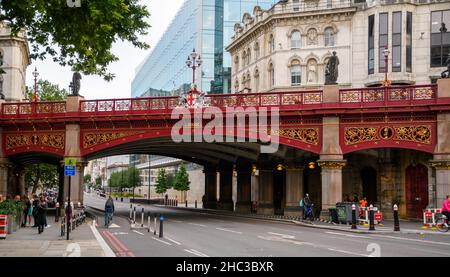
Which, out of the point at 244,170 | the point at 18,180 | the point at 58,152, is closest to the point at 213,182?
the point at 244,170

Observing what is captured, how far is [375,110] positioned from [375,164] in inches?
329

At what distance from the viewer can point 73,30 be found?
2027 cm

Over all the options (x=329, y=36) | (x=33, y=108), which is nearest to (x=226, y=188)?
(x=329, y=36)

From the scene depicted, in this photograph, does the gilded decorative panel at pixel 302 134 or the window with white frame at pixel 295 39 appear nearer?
the gilded decorative panel at pixel 302 134

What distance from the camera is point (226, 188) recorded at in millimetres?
59000

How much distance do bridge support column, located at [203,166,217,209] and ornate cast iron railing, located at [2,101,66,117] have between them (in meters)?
22.6

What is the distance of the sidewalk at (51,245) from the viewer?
18.4m

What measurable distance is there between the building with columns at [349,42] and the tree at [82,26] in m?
34.4

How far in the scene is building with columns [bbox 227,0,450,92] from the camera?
A: 52094mm

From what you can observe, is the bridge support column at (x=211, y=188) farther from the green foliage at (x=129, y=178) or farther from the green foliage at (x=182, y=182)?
the green foliage at (x=129, y=178)

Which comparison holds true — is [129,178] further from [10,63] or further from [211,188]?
[211,188]

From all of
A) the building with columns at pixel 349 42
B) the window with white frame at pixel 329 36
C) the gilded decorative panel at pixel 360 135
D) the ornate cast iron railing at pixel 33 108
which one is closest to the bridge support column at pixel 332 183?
the gilded decorative panel at pixel 360 135

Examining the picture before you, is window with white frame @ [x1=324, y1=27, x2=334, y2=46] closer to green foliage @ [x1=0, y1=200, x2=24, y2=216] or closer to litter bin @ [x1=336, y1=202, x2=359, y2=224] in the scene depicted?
litter bin @ [x1=336, y1=202, x2=359, y2=224]

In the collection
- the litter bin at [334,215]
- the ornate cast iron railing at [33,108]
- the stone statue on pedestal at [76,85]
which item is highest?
the stone statue on pedestal at [76,85]
